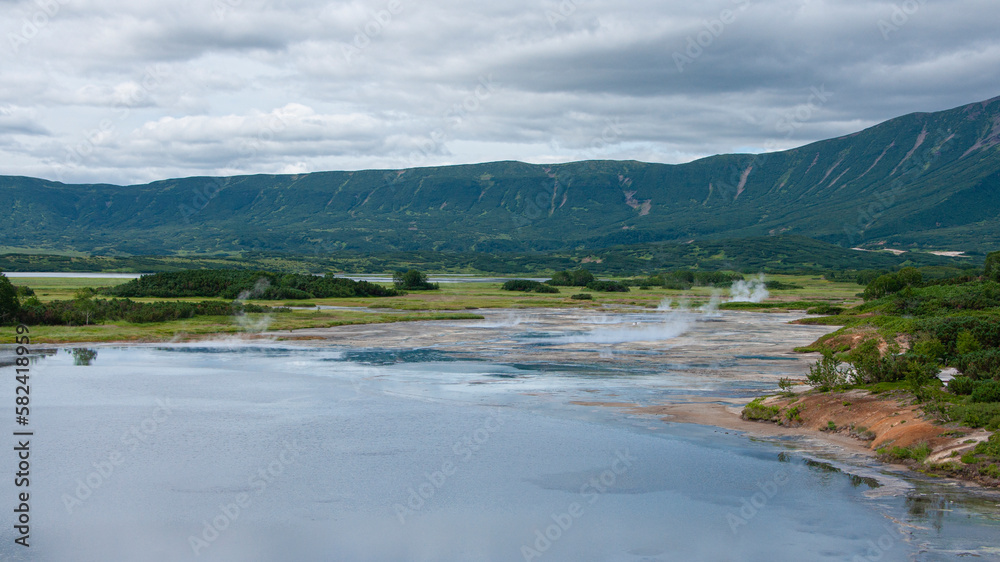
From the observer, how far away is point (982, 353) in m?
34.5

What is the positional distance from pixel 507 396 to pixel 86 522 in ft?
70.7

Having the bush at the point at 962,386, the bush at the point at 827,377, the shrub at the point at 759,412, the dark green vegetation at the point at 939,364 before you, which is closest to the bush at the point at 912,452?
the dark green vegetation at the point at 939,364

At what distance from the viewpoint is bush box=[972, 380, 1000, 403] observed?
27.7 meters

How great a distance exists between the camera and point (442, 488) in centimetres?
2450

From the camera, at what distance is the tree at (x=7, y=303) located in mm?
65000

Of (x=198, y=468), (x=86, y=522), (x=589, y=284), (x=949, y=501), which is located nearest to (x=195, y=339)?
(x=198, y=468)

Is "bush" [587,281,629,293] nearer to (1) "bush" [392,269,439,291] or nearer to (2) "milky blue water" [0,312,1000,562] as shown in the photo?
(1) "bush" [392,269,439,291]

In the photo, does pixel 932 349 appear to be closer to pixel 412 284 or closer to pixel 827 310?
pixel 827 310

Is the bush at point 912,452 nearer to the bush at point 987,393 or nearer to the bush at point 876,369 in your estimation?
the bush at point 987,393

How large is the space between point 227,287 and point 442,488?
301 ft

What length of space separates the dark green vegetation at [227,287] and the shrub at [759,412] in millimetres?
83109

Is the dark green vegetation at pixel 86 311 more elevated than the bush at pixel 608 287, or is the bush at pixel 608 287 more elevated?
the dark green vegetation at pixel 86 311

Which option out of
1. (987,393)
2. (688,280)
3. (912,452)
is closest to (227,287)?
(912,452)

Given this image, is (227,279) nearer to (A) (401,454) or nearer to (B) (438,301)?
(B) (438,301)
